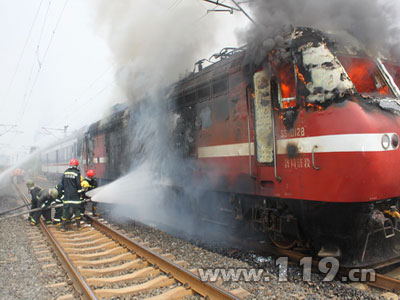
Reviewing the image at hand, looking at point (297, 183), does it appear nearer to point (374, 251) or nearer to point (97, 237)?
point (374, 251)

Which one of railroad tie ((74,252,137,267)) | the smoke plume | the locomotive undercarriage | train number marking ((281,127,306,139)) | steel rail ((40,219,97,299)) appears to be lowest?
railroad tie ((74,252,137,267))

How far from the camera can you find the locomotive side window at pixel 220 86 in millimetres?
6243

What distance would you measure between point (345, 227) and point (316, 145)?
1.15 m

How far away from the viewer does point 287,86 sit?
4.91m

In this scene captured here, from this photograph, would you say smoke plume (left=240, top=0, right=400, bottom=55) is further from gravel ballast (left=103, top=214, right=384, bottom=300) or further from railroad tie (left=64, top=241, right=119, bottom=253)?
railroad tie (left=64, top=241, right=119, bottom=253)

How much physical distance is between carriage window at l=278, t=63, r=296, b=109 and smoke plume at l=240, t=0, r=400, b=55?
0.41 metres

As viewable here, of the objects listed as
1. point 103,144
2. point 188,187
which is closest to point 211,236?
point 188,187

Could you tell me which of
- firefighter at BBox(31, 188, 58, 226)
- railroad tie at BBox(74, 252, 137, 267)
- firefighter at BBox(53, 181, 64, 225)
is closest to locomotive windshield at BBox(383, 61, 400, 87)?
railroad tie at BBox(74, 252, 137, 267)

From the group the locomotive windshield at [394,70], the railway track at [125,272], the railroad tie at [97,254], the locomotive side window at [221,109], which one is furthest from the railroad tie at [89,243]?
the locomotive windshield at [394,70]

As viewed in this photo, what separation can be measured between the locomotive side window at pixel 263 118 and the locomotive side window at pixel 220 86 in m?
0.90

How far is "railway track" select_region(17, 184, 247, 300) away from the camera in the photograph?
4.36m

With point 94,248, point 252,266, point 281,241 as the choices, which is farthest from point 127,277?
point 281,241

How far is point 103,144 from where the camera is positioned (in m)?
13.4

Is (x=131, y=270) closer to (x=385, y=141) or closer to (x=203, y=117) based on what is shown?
(x=203, y=117)
